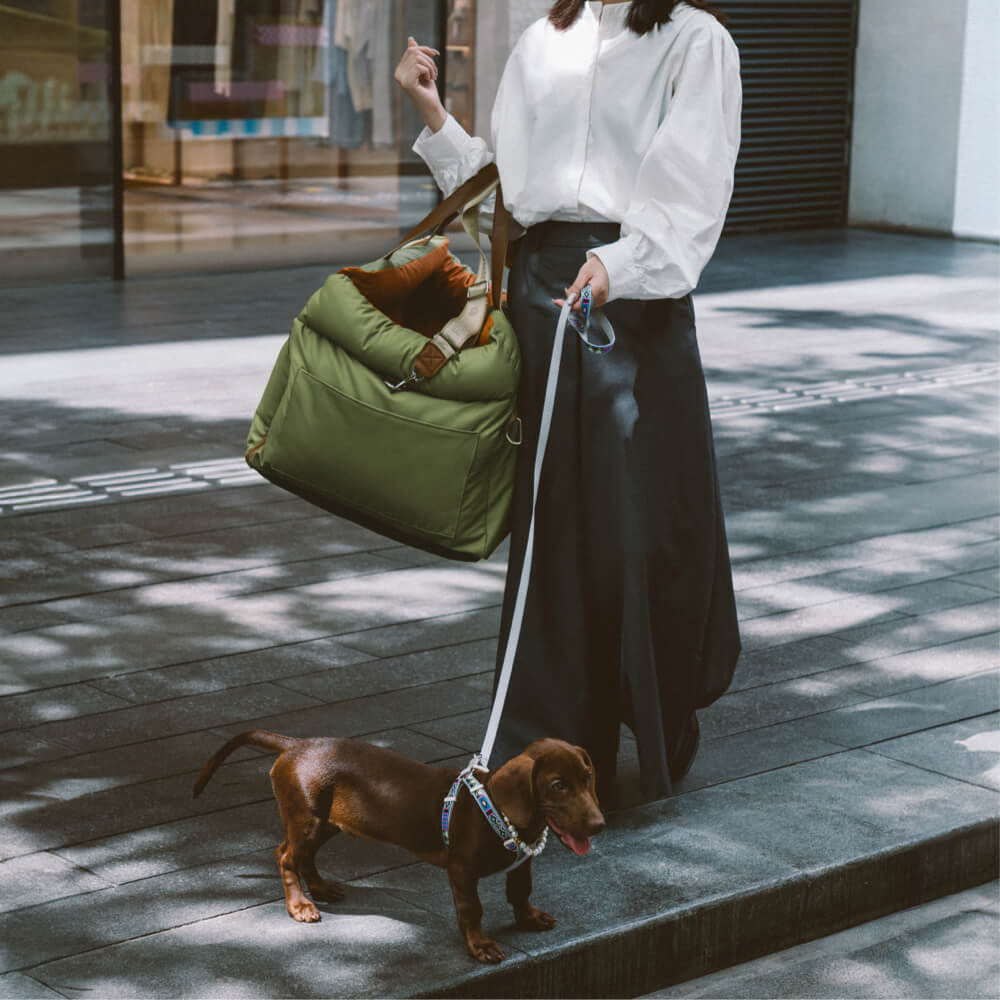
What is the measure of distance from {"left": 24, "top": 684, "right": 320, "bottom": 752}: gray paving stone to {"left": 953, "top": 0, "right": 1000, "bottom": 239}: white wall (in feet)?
41.3

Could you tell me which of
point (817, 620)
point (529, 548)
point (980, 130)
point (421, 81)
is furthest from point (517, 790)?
point (980, 130)

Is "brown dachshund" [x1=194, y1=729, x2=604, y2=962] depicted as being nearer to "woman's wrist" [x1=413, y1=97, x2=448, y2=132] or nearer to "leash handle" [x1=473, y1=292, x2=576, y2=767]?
"leash handle" [x1=473, y1=292, x2=576, y2=767]

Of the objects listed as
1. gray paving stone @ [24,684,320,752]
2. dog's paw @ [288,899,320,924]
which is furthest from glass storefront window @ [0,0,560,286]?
dog's paw @ [288,899,320,924]

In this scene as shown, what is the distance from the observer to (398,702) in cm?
479

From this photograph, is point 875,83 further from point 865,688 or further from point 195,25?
point 865,688

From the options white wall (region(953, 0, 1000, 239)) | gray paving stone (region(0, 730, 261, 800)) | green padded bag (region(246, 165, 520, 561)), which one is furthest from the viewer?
white wall (region(953, 0, 1000, 239))

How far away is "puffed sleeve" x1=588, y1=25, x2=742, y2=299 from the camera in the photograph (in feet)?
11.8

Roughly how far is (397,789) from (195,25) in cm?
1054

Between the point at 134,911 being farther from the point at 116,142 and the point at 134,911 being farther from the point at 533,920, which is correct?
the point at 116,142

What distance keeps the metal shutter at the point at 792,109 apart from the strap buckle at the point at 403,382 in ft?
41.6

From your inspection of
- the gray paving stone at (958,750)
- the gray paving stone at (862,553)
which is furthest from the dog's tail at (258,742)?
the gray paving stone at (862,553)

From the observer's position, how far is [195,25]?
13047 millimetres

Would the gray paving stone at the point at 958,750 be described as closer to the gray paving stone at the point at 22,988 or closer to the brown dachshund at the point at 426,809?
the brown dachshund at the point at 426,809

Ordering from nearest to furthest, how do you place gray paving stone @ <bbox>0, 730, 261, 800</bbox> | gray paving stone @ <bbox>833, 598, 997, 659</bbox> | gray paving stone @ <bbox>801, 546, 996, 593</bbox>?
gray paving stone @ <bbox>0, 730, 261, 800</bbox>, gray paving stone @ <bbox>833, 598, 997, 659</bbox>, gray paving stone @ <bbox>801, 546, 996, 593</bbox>
